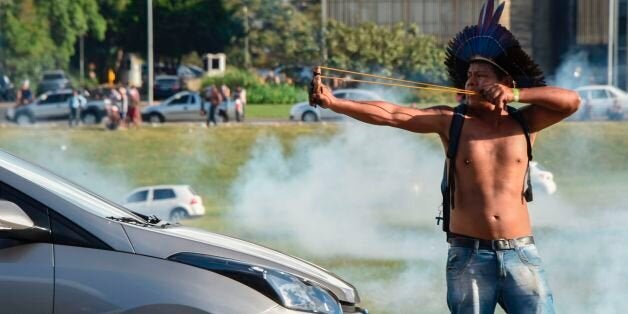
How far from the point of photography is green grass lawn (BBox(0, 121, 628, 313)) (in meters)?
20.1

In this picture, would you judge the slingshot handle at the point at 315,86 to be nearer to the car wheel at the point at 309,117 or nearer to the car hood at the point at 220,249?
the car hood at the point at 220,249

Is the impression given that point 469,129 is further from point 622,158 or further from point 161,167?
point 161,167

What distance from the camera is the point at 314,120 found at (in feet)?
104

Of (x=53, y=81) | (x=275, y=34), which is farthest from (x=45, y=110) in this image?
(x=275, y=34)

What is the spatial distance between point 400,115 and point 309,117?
26.9 metres

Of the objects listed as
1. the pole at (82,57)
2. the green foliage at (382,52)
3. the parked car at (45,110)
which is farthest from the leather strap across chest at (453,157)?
the pole at (82,57)

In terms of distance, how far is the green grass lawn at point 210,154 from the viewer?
20.1 metres

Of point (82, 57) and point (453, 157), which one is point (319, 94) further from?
point (82, 57)

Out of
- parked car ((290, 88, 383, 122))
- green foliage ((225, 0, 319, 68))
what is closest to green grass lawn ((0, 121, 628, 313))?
parked car ((290, 88, 383, 122))

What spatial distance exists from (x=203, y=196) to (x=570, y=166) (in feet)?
25.9

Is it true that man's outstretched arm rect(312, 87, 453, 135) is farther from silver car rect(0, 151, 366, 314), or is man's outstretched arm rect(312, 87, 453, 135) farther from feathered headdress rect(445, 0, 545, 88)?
silver car rect(0, 151, 366, 314)

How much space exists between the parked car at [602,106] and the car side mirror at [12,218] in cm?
1694

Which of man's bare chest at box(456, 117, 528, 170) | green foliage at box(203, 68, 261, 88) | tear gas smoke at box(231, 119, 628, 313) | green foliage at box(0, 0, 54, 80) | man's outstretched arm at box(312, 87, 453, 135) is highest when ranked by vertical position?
green foliage at box(0, 0, 54, 80)

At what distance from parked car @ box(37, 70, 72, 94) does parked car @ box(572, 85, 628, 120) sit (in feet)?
103
